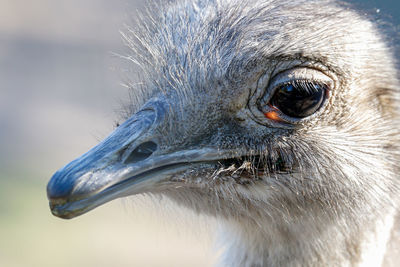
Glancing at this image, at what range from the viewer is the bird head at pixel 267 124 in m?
2.19

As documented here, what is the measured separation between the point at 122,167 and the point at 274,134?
1.70 ft

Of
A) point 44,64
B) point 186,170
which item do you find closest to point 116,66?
point 186,170

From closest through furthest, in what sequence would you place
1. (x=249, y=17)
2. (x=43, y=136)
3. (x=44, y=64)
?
(x=249, y=17) < (x=43, y=136) < (x=44, y=64)

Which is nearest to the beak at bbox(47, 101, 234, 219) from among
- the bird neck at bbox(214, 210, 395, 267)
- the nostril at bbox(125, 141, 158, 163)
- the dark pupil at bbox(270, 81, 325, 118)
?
the nostril at bbox(125, 141, 158, 163)

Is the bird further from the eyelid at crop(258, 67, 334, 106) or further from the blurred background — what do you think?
the blurred background

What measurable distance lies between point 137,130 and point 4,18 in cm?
824

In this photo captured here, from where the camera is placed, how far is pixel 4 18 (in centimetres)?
984

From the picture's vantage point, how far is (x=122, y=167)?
2.06m

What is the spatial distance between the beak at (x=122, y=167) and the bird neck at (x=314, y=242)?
1.27 ft

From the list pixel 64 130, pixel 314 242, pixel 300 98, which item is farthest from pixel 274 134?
pixel 64 130

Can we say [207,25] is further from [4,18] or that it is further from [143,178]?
[4,18]

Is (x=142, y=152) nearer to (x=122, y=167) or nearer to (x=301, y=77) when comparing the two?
(x=122, y=167)

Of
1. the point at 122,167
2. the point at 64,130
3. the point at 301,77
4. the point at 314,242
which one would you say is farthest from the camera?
the point at 64,130

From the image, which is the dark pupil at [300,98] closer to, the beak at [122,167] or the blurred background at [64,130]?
the beak at [122,167]
